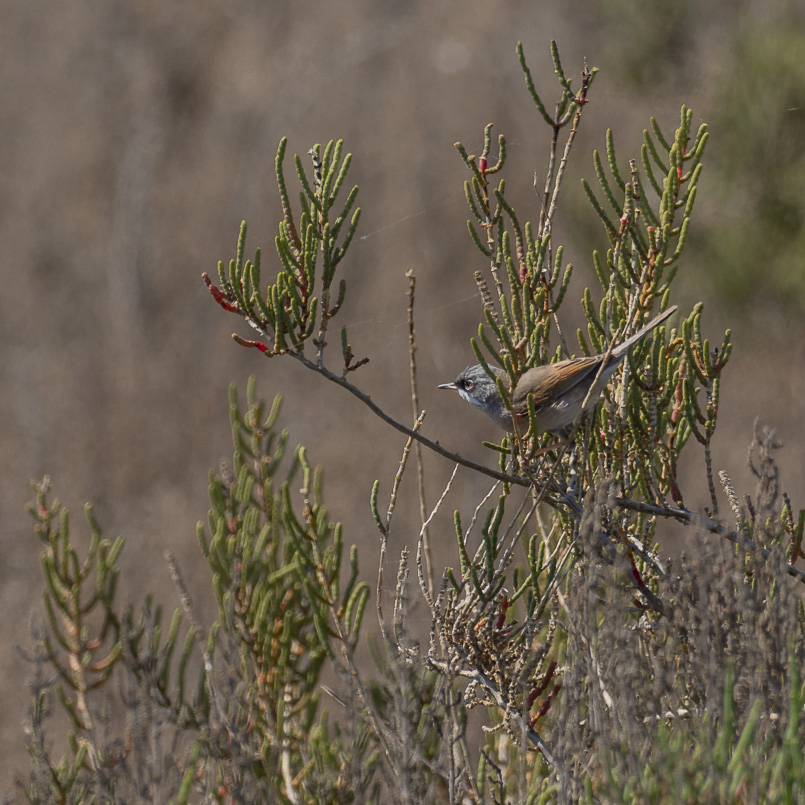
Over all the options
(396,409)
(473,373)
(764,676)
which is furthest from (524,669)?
(396,409)

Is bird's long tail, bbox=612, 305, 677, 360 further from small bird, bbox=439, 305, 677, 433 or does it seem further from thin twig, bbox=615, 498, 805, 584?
thin twig, bbox=615, 498, 805, 584

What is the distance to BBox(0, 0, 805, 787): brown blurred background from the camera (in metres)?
8.86

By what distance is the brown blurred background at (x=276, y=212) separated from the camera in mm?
8859

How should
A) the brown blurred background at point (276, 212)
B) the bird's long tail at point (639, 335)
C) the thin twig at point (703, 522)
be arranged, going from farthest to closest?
the brown blurred background at point (276, 212) < the bird's long tail at point (639, 335) < the thin twig at point (703, 522)

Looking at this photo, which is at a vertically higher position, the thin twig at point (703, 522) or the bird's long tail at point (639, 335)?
the bird's long tail at point (639, 335)

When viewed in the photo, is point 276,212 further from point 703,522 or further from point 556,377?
point 703,522

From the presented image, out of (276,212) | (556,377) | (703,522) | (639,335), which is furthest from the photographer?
(276,212)

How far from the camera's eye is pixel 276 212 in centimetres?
1452

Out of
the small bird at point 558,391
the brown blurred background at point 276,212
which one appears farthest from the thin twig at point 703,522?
the brown blurred background at point 276,212

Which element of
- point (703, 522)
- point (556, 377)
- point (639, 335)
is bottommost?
point (703, 522)

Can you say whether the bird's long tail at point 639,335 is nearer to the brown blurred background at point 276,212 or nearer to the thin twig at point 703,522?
the thin twig at point 703,522

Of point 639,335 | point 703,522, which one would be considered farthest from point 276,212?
point 703,522

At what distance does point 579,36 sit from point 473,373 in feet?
47.2

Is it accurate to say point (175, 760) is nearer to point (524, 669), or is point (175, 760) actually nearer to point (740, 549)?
point (524, 669)
